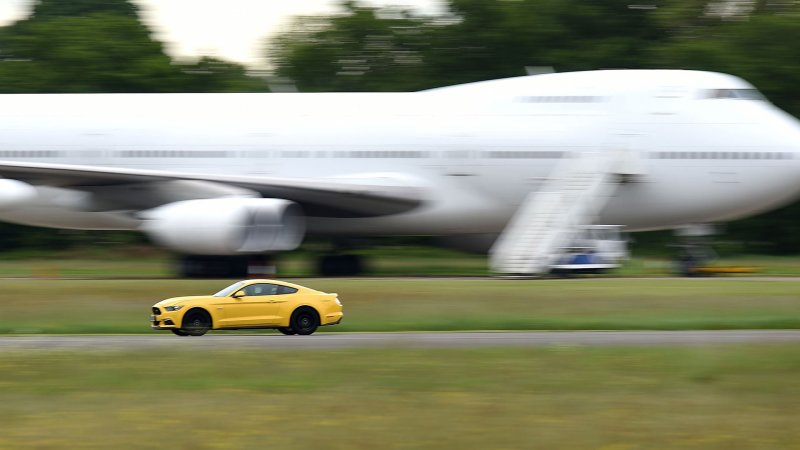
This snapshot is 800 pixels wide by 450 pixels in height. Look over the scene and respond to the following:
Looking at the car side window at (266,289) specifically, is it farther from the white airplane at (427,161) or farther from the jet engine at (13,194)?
the jet engine at (13,194)

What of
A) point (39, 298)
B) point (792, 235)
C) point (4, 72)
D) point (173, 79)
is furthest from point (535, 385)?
point (4, 72)

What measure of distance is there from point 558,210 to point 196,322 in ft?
46.1

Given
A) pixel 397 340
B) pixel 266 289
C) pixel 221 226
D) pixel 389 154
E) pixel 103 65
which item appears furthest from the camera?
pixel 103 65

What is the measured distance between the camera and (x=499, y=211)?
32.9 meters

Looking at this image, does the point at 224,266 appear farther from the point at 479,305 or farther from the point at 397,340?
the point at 397,340

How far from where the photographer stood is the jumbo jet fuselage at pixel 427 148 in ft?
105

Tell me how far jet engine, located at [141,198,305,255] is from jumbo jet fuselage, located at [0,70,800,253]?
1265mm

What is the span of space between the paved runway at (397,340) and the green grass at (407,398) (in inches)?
35.8

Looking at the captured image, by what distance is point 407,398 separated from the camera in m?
13.8

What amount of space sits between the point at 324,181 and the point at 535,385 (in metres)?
18.0

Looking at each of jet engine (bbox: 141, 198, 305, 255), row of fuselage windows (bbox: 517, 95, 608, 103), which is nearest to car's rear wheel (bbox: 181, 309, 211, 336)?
jet engine (bbox: 141, 198, 305, 255)

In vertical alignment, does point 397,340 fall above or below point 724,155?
below

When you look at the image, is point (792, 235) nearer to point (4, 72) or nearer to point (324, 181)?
point (324, 181)

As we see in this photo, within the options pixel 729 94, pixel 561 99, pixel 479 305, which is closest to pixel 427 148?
pixel 561 99
